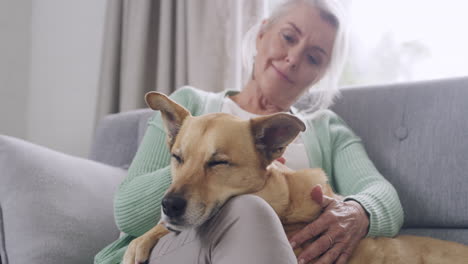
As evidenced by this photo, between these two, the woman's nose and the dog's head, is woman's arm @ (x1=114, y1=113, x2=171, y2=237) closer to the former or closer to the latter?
the dog's head

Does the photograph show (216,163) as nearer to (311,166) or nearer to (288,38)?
(311,166)

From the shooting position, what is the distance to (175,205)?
0.80 m

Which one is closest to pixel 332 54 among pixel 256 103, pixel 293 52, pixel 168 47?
pixel 293 52

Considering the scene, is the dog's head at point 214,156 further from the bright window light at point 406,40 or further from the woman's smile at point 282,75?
the bright window light at point 406,40

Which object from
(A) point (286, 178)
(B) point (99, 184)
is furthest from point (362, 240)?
(B) point (99, 184)

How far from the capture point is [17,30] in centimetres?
262

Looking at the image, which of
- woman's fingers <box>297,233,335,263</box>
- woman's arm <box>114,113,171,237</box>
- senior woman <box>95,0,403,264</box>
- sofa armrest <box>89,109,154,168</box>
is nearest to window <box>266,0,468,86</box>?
senior woman <box>95,0,403,264</box>

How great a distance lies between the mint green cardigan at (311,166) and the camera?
3.42 feet

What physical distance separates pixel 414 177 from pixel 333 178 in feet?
0.86

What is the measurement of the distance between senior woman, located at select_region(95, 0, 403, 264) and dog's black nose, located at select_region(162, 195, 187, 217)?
0.05 m

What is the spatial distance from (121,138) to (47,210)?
2.12 ft

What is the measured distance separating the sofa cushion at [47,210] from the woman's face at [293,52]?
0.67 m

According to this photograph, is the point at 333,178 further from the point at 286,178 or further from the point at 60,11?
the point at 60,11

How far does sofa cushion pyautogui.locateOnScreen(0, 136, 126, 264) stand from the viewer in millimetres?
1112
